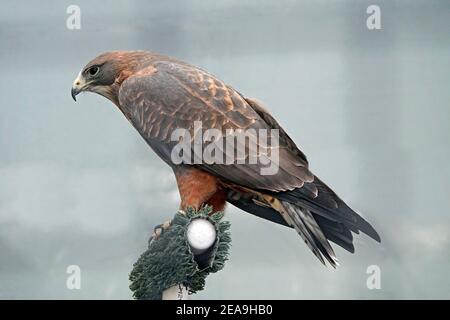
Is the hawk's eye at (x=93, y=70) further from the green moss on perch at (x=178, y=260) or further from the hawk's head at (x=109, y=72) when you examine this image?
the green moss on perch at (x=178, y=260)

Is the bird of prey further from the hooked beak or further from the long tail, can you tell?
the hooked beak

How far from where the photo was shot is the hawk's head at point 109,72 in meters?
2.33

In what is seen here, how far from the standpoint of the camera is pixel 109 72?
2.33m

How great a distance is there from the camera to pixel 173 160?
6.83ft

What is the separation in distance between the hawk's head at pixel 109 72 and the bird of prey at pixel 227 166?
16 millimetres

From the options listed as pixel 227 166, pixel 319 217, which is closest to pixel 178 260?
pixel 227 166

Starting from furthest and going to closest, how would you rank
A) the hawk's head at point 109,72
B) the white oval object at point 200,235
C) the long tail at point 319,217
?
the hawk's head at point 109,72, the long tail at point 319,217, the white oval object at point 200,235

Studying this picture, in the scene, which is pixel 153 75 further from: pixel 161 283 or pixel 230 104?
pixel 161 283

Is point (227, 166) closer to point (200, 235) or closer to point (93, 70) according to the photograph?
point (200, 235)

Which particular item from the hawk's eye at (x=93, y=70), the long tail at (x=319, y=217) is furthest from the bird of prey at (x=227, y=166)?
the hawk's eye at (x=93, y=70)

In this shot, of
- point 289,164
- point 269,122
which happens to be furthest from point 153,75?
point 289,164
